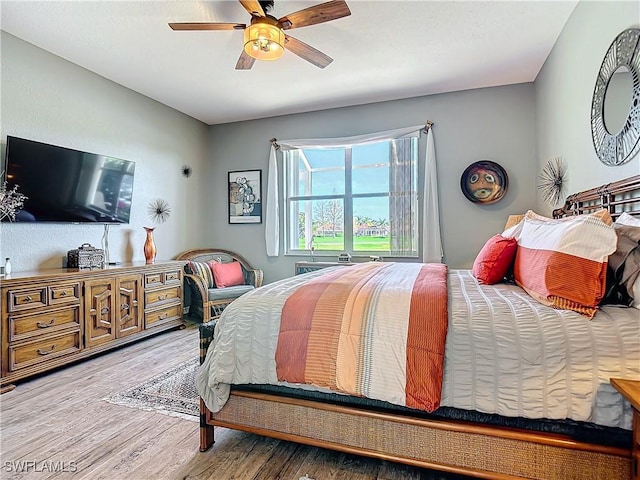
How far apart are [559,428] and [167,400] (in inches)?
86.1

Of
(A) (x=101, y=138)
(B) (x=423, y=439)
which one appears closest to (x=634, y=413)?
(B) (x=423, y=439)

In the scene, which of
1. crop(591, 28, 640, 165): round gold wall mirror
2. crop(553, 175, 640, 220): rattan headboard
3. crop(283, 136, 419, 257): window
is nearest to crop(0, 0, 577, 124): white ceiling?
crop(283, 136, 419, 257): window

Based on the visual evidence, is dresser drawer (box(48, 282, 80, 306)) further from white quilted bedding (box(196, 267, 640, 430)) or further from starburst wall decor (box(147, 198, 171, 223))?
white quilted bedding (box(196, 267, 640, 430))

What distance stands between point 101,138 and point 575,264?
14.0 ft

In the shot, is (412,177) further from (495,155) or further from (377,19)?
(377,19)

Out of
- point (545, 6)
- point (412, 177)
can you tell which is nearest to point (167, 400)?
point (412, 177)

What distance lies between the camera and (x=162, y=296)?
3787 mm

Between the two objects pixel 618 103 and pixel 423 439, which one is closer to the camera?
pixel 423 439

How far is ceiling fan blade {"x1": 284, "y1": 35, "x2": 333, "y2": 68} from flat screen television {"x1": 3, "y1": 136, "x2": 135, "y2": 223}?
2.33 metres

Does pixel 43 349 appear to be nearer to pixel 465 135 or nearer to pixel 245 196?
pixel 245 196

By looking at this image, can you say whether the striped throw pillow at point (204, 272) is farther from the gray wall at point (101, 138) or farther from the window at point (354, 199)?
the window at point (354, 199)

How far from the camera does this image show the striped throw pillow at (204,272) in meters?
4.21

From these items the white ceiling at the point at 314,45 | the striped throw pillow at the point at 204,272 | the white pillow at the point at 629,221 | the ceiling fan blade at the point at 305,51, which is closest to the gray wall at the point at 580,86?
the white ceiling at the point at 314,45

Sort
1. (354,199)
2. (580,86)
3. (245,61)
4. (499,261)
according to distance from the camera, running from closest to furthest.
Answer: (499,261)
(580,86)
(245,61)
(354,199)
